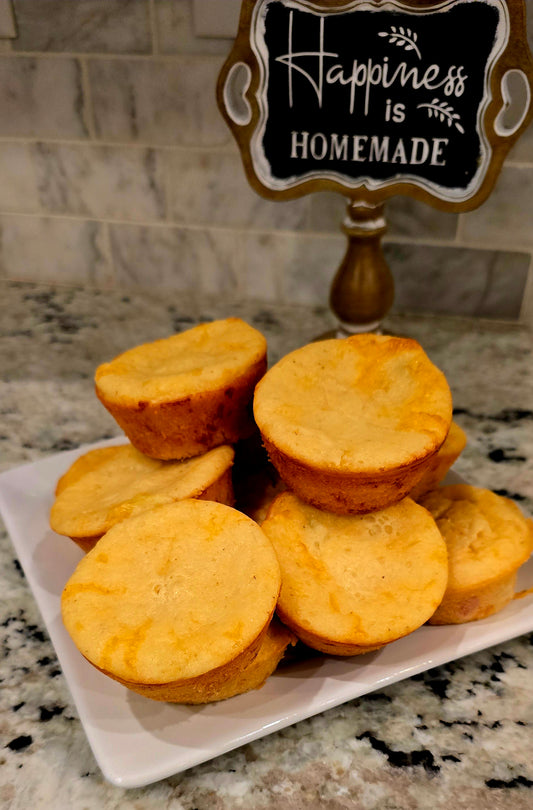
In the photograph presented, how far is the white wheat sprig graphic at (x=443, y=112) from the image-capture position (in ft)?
2.88

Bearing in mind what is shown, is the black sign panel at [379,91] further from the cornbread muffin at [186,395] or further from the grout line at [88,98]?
the grout line at [88,98]

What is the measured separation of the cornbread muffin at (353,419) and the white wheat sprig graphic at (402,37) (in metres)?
0.39

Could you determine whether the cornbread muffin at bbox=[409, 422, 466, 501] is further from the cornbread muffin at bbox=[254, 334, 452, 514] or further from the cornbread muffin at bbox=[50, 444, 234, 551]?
the cornbread muffin at bbox=[50, 444, 234, 551]

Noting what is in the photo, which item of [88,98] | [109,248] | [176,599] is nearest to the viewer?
[176,599]

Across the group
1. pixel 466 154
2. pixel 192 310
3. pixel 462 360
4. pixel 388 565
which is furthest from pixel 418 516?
pixel 192 310

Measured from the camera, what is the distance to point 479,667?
2.31ft

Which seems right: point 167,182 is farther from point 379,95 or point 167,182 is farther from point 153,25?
point 379,95

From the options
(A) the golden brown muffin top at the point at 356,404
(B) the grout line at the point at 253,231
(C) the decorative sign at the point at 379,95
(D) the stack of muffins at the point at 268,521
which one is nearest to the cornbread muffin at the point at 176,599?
(D) the stack of muffins at the point at 268,521

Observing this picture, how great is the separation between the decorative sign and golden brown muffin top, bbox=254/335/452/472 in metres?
0.31

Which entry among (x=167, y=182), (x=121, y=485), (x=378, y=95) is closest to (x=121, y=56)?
(x=167, y=182)

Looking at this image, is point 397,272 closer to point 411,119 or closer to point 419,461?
point 411,119

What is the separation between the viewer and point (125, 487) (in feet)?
2.45

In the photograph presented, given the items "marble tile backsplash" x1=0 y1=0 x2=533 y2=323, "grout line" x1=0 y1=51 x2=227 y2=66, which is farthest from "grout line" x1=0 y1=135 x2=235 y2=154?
"grout line" x1=0 y1=51 x2=227 y2=66

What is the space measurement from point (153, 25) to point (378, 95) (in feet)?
1.81
